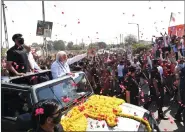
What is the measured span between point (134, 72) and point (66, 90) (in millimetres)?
2876

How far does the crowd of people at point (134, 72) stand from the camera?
639 centimetres

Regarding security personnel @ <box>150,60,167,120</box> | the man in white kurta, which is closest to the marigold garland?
the man in white kurta

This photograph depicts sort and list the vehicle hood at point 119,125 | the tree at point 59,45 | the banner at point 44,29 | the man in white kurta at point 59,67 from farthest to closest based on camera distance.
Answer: the tree at point 59,45, the banner at point 44,29, the man in white kurta at point 59,67, the vehicle hood at point 119,125

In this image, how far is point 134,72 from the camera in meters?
7.56

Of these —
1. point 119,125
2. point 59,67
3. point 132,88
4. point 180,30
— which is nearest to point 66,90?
point 59,67

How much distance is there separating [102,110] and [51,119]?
188 centimetres

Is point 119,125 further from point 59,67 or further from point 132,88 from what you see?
point 132,88

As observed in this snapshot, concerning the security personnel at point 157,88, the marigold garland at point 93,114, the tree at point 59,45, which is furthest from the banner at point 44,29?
the tree at point 59,45

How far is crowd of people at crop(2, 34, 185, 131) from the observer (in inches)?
252

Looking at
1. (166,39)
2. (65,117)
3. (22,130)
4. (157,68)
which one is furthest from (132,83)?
(166,39)

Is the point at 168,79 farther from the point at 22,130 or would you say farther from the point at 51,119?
the point at 51,119

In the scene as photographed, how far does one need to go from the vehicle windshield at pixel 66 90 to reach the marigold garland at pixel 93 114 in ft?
0.89

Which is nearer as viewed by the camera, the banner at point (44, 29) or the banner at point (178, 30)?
the banner at point (44, 29)

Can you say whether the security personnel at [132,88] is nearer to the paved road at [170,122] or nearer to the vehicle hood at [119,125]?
the paved road at [170,122]
